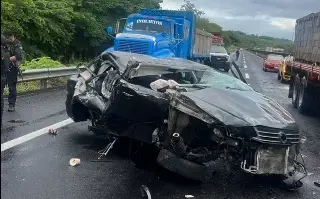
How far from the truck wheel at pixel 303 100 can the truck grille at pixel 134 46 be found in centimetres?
492

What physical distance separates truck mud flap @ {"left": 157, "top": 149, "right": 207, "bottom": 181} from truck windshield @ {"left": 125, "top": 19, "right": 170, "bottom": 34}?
11393mm

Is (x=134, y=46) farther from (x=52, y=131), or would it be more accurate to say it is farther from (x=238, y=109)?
(x=238, y=109)

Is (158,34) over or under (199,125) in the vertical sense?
over

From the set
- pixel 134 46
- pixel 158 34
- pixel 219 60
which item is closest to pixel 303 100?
pixel 158 34

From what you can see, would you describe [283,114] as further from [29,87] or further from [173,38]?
[173,38]

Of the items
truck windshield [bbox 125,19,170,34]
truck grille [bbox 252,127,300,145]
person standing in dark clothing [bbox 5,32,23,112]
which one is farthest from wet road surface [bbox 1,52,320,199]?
truck windshield [bbox 125,19,170,34]

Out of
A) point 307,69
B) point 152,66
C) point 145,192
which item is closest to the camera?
point 145,192

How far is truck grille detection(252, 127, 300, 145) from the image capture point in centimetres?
518

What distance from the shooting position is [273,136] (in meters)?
5.27

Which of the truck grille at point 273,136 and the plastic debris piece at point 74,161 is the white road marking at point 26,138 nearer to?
the plastic debris piece at point 74,161

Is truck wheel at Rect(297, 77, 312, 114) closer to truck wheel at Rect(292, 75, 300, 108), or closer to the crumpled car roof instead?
truck wheel at Rect(292, 75, 300, 108)

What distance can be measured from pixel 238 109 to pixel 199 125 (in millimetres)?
510

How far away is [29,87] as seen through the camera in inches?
566

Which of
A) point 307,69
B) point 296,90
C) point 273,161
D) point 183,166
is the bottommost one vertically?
point 183,166
